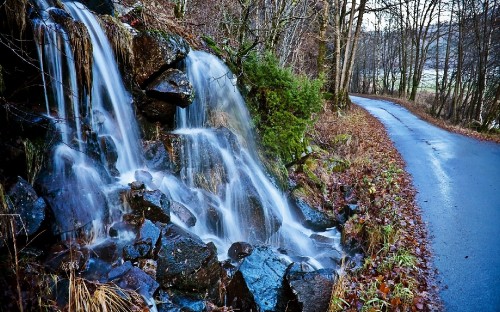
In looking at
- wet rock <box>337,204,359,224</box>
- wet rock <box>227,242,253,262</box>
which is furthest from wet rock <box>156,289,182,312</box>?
wet rock <box>337,204,359,224</box>

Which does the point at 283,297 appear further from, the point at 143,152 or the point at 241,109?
the point at 241,109

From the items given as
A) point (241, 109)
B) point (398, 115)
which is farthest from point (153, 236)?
point (398, 115)

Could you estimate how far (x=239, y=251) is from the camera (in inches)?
251

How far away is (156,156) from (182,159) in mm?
568

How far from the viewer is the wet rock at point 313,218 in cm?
841

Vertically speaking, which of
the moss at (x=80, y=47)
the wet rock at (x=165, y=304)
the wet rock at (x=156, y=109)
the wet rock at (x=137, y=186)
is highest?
the moss at (x=80, y=47)

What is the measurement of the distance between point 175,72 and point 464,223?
716 centimetres

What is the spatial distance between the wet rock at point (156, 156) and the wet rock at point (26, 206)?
2.61 metres

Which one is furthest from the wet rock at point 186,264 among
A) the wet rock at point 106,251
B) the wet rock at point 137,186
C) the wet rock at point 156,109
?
the wet rock at point 156,109

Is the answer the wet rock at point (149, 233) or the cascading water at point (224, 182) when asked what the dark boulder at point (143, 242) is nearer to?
the wet rock at point (149, 233)

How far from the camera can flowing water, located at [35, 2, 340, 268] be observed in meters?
5.50

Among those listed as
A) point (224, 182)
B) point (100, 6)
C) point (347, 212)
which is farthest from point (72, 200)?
point (347, 212)

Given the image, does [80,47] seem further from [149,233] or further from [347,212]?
[347,212]

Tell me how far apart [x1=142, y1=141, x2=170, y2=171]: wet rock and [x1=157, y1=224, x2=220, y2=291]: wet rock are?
1.96 metres
